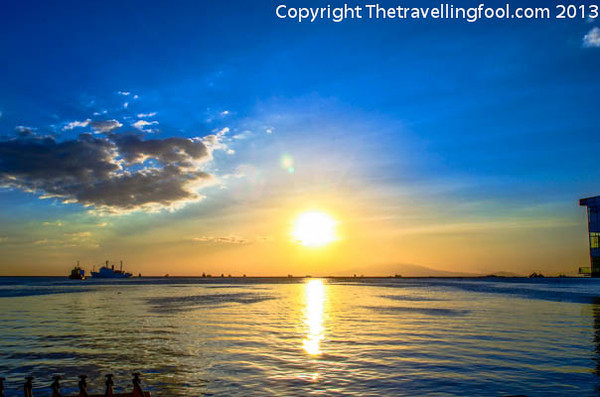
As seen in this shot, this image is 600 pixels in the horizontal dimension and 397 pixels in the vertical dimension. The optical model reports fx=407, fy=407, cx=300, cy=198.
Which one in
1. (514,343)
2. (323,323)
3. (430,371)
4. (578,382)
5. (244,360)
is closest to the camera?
(578,382)

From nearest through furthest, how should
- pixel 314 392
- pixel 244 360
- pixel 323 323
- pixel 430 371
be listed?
pixel 314 392
pixel 430 371
pixel 244 360
pixel 323 323

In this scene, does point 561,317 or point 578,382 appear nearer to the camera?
point 578,382

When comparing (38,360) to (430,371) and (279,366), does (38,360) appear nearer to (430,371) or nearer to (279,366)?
(279,366)

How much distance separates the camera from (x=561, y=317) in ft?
152

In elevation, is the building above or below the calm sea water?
above

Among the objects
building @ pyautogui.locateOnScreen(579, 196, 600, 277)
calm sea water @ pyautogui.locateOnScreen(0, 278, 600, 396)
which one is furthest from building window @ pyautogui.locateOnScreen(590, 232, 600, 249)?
calm sea water @ pyautogui.locateOnScreen(0, 278, 600, 396)

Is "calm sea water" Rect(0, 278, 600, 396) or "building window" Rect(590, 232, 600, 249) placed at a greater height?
"building window" Rect(590, 232, 600, 249)

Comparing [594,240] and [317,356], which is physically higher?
[594,240]

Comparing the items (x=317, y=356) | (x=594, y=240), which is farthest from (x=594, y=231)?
(x=317, y=356)

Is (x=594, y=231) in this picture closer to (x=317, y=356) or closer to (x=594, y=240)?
(x=594, y=240)

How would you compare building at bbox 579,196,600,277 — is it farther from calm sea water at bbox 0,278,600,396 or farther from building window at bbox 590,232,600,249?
calm sea water at bbox 0,278,600,396

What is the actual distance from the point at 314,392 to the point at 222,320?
30.2 metres

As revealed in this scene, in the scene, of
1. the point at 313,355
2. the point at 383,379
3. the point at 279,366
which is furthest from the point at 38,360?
the point at 383,379

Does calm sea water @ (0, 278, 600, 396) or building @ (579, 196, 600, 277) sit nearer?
calm sea water @ (0, 278, 600, 396)
